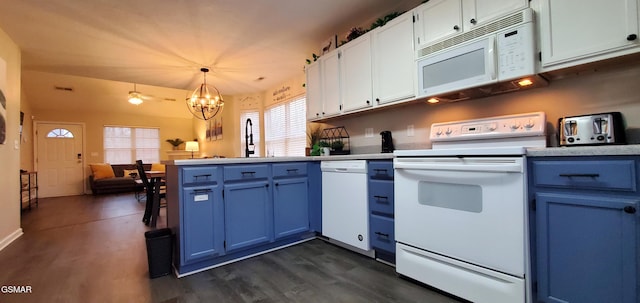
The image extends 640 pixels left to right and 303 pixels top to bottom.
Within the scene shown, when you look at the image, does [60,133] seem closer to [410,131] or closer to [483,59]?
[410,131]

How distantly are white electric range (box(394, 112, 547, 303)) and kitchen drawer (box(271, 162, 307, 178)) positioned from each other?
1.13 meters

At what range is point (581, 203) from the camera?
4.25 feet

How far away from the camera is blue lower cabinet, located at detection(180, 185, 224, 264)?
2.06 meters

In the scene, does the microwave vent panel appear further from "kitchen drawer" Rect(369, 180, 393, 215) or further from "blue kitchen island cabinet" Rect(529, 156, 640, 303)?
"kitchen drawer" Rect(369, 180, 393, 215)

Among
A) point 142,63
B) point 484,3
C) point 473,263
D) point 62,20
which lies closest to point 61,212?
point 142,63

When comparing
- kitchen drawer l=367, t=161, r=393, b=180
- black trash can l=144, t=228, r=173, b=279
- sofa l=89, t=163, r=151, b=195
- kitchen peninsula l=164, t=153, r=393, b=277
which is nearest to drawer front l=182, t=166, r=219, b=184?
kitchen peninsula l=164, t=153, r=393, b=277

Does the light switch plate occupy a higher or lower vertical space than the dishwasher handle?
A: higher

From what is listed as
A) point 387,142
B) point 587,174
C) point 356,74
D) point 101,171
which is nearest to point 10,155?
point 356,74

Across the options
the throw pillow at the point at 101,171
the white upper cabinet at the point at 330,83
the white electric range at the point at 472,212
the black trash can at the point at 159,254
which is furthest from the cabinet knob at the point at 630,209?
the throw pillow at the point at 101,171

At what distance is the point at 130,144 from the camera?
8.51 meters

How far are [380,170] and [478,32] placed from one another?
4.04 feet

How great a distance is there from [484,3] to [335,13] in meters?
1.46

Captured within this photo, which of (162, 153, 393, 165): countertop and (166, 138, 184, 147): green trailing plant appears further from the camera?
(166, 138, 184, 147): green trailing plant

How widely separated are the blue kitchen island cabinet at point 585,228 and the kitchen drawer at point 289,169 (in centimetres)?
192
